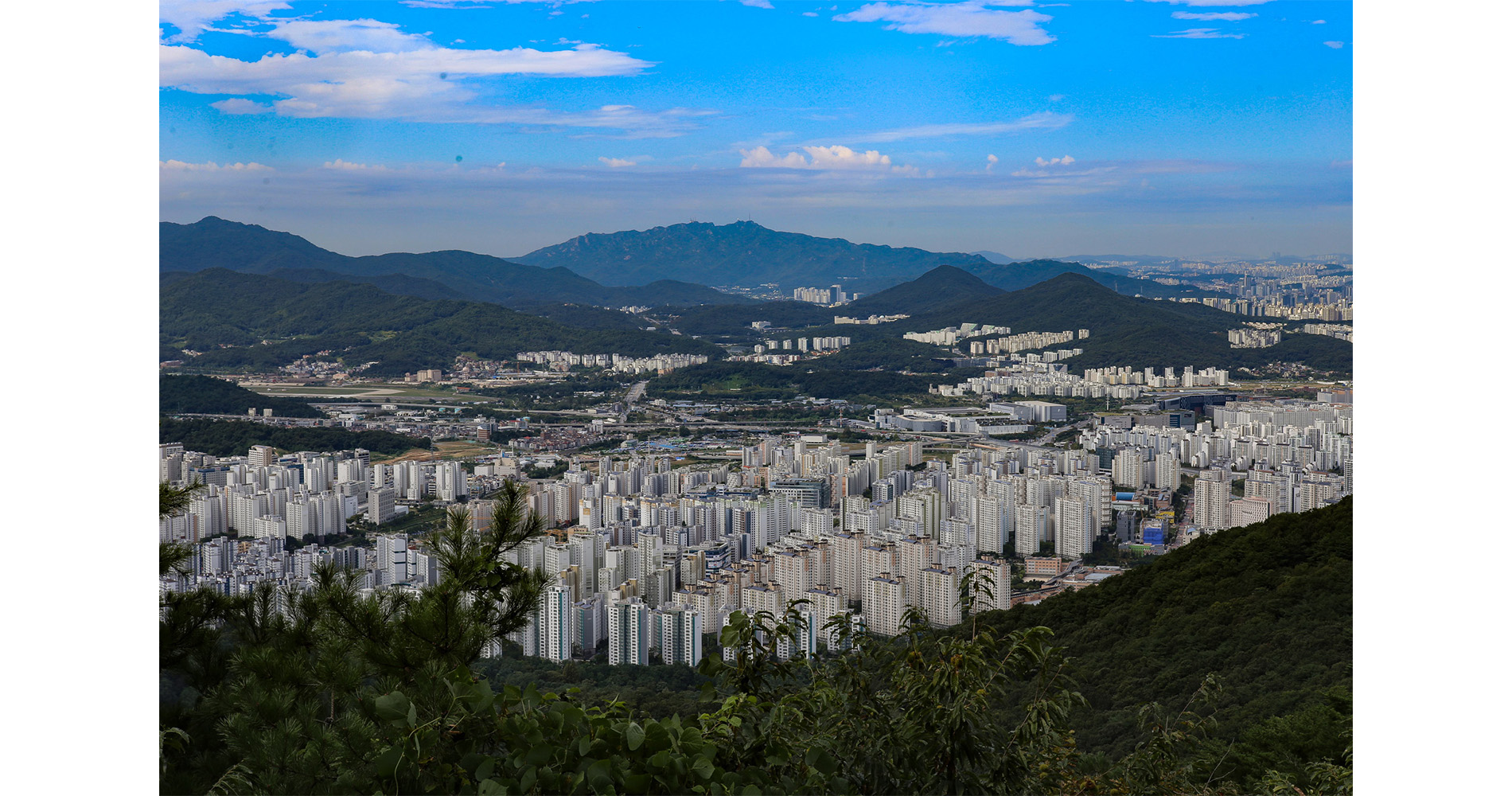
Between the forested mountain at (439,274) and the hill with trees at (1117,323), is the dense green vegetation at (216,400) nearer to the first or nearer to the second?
the forested mountain at (439,274)

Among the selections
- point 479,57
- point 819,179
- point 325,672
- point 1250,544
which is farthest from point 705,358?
point 325,672

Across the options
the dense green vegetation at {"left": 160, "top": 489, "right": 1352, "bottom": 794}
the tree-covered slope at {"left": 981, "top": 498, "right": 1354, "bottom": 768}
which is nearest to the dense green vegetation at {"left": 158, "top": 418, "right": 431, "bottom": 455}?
the dense green vegetation at {"left": 160, "top": 489, "right": 1352, "bottom": 794}

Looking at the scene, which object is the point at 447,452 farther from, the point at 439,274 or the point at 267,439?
the point at 439,274

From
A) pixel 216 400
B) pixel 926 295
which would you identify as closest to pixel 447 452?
pixel 216 400

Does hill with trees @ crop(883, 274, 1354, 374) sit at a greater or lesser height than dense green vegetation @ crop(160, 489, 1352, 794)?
greater

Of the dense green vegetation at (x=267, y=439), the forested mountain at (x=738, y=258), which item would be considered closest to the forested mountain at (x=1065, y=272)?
the forested mountain at (x=738, y=258)

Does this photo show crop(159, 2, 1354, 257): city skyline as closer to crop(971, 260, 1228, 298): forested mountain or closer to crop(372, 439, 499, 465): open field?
crop(971, 260, 1228, 298): forested mountain

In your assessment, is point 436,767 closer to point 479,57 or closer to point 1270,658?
point 1270,658
